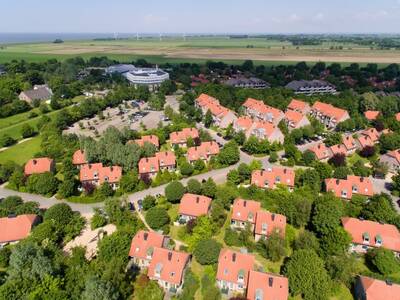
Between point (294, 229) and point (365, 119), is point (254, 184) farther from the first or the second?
point (365, 119)

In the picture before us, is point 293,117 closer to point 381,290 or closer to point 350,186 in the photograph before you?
point 350,186

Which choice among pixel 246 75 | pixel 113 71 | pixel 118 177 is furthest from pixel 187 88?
pixel 118 177

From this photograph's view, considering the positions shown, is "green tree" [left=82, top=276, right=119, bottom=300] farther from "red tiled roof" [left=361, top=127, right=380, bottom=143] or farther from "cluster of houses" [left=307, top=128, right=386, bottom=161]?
"red tiled roof" [left=361, top=127, right=380, bottom=143]

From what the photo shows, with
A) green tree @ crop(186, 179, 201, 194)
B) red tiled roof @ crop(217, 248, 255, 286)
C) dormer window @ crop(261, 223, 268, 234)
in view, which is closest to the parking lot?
green tree @ crop(186, 179, 201, 194)

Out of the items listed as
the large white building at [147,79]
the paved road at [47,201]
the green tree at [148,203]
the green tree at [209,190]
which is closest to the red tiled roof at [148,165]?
the green tree at [148,203]

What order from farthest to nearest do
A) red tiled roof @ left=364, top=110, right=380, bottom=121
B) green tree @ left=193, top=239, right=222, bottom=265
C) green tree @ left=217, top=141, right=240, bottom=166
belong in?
1. red tiled roof @ left=364, top=110, right=380, bottom=121
2. green tree @ left=217, top=141, right=240, bottom=166
3. green tree @ left=193, top=239, right=222, bottom=265

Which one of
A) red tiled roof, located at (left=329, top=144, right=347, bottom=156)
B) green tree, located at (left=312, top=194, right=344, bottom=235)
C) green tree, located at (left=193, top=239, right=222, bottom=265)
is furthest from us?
red tiled roof, located at (left=329, top=144, right=347, bottom=156)
